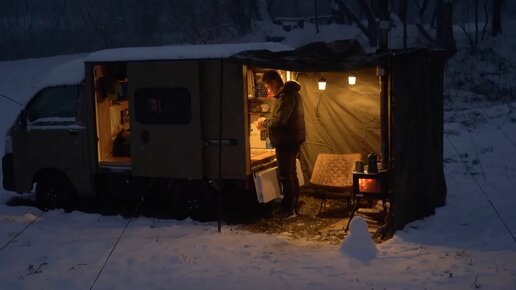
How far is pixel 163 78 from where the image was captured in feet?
26.6

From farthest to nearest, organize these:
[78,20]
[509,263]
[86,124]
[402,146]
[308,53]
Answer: [78,20]
[86,124]
[308,53]
[402,146]
[509,263]

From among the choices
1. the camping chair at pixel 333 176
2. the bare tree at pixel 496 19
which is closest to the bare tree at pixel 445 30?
the bare tree at pixel 496 19

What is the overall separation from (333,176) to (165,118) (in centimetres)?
258

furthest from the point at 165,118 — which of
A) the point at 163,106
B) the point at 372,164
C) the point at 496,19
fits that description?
A: the point at 496,19

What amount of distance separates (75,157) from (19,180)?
1110 millimetres

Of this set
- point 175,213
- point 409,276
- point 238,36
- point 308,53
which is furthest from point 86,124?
point 238,36

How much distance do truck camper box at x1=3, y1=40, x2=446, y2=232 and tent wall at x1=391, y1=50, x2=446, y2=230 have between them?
0.01 m

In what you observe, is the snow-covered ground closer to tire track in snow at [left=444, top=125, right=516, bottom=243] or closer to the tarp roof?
tire track in snow at [left=444, top=125, right=516, bottom=243]

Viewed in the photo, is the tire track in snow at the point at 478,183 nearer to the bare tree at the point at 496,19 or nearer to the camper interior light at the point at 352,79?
the camper interior light at the point at 352,79

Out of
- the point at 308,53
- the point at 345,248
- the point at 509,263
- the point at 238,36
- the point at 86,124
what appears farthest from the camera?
the point at 238,36

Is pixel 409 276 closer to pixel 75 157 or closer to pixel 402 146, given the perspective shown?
pixel 402 146

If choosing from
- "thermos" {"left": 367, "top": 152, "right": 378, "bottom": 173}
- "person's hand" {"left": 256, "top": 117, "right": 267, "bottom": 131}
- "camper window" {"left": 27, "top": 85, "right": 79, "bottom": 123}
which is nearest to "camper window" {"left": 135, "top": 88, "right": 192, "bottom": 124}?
"camper window" {"left": 27, "top": 85, "right": 79, "bottom": 123}

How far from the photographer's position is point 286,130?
26.9ft

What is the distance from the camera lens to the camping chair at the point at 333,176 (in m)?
8.46
